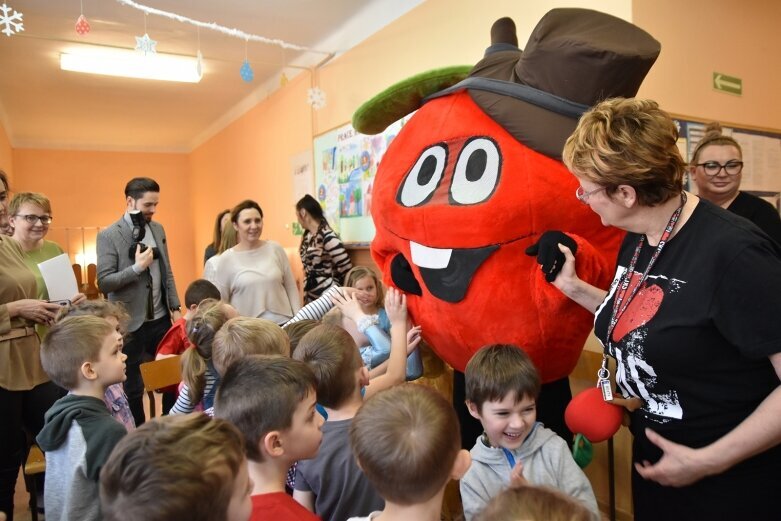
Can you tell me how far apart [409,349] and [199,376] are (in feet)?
2.36

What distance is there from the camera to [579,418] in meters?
1.34

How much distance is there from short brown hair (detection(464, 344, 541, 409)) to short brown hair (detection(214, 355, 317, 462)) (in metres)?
0.42

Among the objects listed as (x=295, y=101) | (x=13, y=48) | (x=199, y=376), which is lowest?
(x=199, y=376)

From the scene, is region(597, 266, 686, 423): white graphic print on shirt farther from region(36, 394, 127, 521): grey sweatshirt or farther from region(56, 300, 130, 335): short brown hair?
region(56, 300, 130, 335): short brown hair

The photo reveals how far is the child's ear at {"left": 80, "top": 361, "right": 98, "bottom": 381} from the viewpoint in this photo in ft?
5.20

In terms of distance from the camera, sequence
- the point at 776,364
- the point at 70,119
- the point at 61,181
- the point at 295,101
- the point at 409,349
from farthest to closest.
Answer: the point at 61,181 < the point at 70,119 < the point at 295,101 < the point at 409,349 < the point at 776,364

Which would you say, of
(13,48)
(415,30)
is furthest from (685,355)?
(13,48)

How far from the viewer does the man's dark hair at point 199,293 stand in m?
2.79

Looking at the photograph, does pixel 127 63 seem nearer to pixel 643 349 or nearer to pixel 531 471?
pixel 531 471

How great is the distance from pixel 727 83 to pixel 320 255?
2.43 m

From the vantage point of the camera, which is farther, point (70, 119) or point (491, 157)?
point (70, 119)

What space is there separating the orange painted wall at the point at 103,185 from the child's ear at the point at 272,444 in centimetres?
815

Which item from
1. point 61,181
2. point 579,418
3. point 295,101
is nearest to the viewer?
point 579,418

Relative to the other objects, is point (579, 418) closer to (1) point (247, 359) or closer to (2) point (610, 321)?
(2) point (610, 321)
